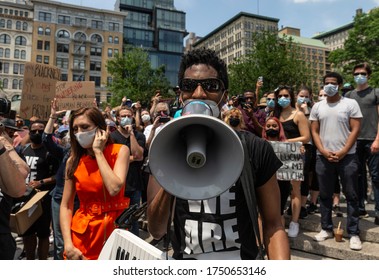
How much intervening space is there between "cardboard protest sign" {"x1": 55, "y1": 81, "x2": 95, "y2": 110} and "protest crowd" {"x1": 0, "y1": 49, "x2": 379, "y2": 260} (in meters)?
0.94

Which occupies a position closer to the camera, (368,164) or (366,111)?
(368,164)

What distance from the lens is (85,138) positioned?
2.67 meters

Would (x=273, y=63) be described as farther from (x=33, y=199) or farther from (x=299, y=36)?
→ (x=299, y=36)

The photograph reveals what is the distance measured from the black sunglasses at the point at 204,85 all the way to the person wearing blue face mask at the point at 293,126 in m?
3.25

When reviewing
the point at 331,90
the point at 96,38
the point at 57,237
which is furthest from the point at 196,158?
the point at 96,38

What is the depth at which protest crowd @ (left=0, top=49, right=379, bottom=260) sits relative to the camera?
4.79 feet

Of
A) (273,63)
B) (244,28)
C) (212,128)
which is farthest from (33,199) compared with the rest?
(244,28)

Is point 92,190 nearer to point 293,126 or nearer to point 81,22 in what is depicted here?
point 293,126

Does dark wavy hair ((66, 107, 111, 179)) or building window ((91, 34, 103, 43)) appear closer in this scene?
dark wavy hair ((66, 107, 111, 179))

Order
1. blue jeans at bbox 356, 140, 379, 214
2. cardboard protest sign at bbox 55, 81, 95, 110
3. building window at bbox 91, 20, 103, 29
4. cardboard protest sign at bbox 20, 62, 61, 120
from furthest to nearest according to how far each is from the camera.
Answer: building window at bbox 91, 20, 103, 29
cardboard protest sign at bbox 55, 81, 95, 110
cardboard protest sign at bbox 20, 62, 61, 120
blue jeans at bbox 356, 140, 379, 214

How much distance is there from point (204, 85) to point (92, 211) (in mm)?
1480

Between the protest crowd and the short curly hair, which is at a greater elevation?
the short curly hair

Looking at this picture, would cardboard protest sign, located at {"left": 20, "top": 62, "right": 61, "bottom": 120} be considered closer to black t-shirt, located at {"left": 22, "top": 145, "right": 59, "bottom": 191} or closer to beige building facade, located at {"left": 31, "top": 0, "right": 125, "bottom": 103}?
black t-shirt, located at {"left": 22, "top": 145, "right": 59, "bottom": 191}

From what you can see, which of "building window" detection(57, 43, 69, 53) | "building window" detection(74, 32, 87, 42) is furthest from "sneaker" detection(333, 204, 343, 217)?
"building window" detection(74, 32, 87, 42)
